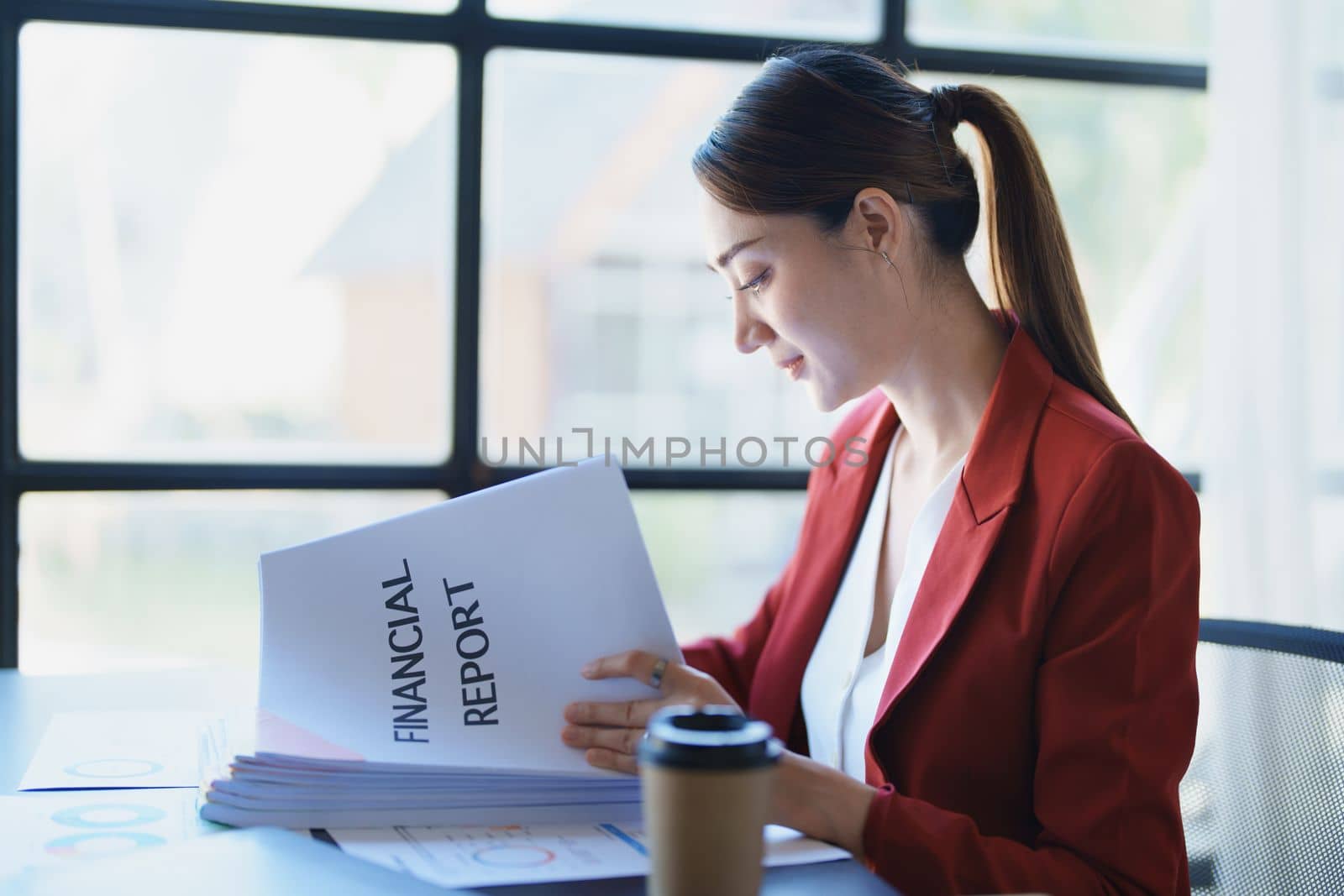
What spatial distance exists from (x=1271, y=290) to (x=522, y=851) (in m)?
1.65

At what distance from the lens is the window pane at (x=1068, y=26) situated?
7.01ft

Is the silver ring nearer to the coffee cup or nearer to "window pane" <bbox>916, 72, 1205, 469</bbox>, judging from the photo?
the coffee cup

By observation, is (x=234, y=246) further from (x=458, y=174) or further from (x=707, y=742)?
(x=707, y=742)

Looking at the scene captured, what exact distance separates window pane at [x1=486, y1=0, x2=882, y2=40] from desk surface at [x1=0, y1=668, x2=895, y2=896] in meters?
1.15

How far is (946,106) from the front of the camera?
132 cm

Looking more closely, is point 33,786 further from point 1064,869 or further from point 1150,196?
point 1150,196

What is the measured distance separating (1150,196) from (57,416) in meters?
2.02

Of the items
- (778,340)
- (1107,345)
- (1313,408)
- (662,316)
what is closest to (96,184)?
(662,316)

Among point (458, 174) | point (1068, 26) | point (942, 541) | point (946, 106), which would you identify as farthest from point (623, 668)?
point (1068, 26)

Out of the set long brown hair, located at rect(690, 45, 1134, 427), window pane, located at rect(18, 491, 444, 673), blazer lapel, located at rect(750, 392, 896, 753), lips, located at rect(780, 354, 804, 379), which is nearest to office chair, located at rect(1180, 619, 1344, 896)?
long brown hair, located at rect(690, 45, 1134, 427)

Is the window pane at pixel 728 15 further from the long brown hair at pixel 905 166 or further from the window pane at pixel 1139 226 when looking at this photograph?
the long brown hair at pixel 905 166

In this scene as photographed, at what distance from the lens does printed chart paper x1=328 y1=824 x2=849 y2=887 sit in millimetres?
813

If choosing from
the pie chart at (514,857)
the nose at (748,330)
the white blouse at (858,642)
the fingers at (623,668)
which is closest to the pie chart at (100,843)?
the pie chart at (514,857)

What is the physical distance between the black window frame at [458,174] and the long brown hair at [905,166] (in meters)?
0.73
